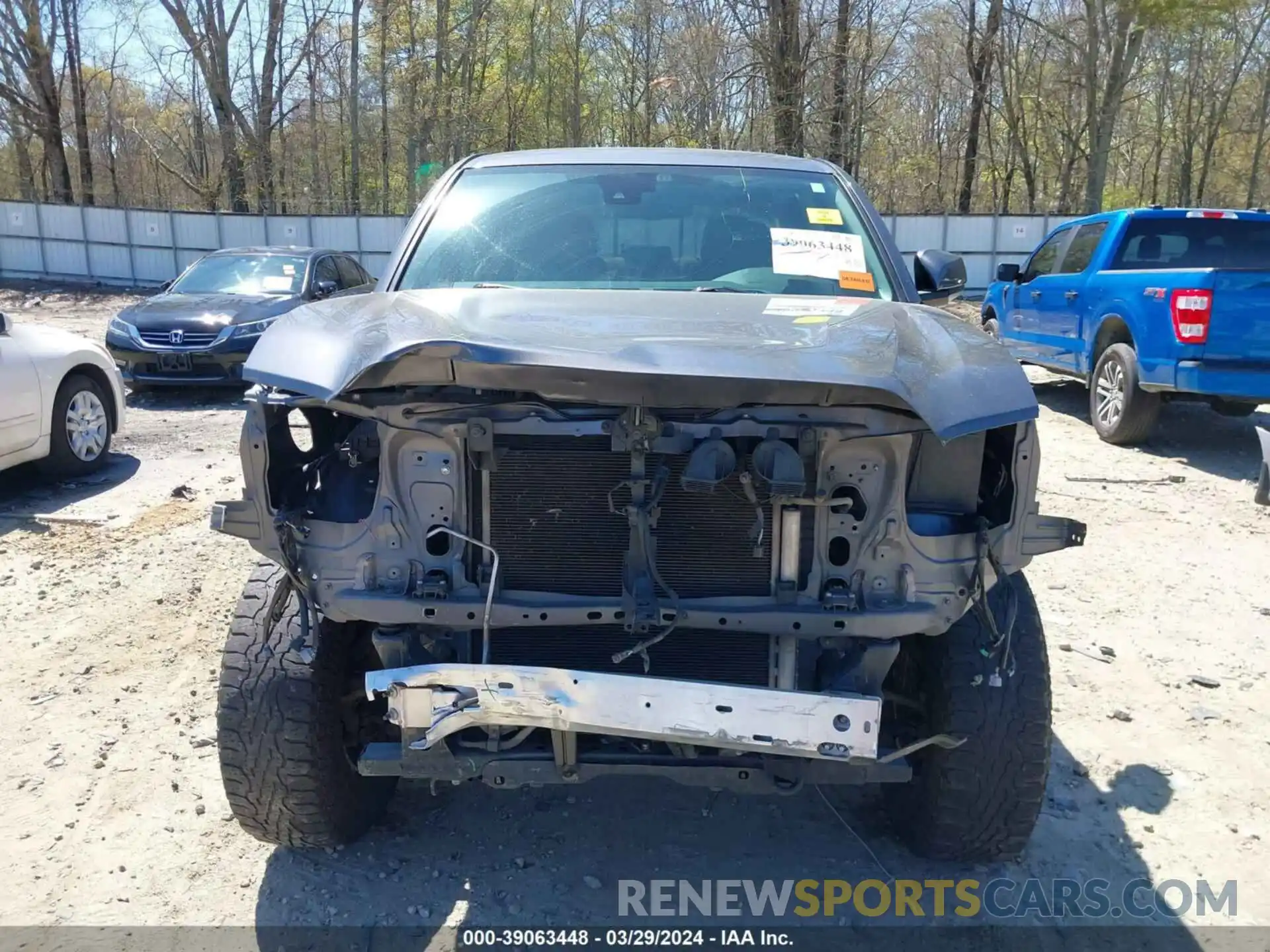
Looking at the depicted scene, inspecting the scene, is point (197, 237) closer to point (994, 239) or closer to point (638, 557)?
point (994, 239)

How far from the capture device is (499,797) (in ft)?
11.0

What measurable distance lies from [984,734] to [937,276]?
6.58 ft

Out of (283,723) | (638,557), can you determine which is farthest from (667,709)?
(283,723)

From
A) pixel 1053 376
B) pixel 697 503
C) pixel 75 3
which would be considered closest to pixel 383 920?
pixel 697 503

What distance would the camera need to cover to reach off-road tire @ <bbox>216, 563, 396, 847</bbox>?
2.69 metres

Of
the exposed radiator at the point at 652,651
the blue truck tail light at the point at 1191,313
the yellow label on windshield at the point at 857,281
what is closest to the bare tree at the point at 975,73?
the blue truck tail light at the point at 1191,313

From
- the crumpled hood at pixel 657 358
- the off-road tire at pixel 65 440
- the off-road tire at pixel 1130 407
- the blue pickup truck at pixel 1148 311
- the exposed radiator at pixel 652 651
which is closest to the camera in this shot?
Answer: the crumpled hood at pixel 657 358

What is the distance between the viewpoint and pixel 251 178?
1197 inches

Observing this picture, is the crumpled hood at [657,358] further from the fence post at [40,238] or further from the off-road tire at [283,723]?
the fence post at [40,238]

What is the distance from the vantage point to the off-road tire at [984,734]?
268 centimetres

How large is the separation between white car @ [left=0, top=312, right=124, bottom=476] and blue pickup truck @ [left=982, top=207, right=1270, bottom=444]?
793 centimetres

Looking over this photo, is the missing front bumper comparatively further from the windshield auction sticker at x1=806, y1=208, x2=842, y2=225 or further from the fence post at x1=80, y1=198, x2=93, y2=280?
the fence post at x1=80, y1=198, x2=93, y2=280

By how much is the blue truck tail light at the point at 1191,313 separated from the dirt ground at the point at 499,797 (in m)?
2.36

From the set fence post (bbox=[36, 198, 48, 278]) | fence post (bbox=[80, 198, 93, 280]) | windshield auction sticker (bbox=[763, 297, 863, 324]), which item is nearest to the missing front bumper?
windshield auction sticker (bbox=[763, 297, 863, 324])
